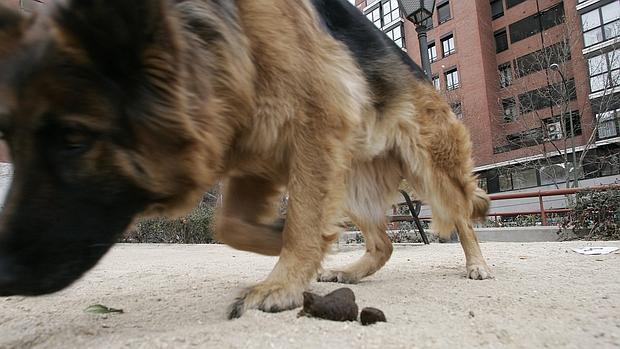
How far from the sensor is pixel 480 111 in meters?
31.7

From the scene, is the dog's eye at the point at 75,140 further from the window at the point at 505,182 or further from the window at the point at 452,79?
the window at the point at 452,79

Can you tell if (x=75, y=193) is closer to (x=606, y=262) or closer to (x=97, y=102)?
(x=97, y=102)

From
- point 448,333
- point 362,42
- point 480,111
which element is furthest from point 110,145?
point 480,111

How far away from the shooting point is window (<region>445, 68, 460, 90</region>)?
114ft

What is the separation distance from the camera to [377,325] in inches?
68.9

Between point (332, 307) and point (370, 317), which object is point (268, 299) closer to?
point (332, 307)

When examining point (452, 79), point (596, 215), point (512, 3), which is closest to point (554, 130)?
point (452, 79)

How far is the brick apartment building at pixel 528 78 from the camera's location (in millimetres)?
23656

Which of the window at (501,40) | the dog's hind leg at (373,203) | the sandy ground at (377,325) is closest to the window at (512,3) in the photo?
the window at (501,40)

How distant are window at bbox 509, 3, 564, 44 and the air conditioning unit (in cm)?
791

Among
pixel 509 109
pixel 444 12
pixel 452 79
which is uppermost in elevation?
pixel 444 12

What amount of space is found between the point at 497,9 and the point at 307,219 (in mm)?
37865

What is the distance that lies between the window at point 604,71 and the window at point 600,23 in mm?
2321

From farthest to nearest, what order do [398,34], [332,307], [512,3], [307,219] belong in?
[398,34], [512,3], [307,219], [332,307]
